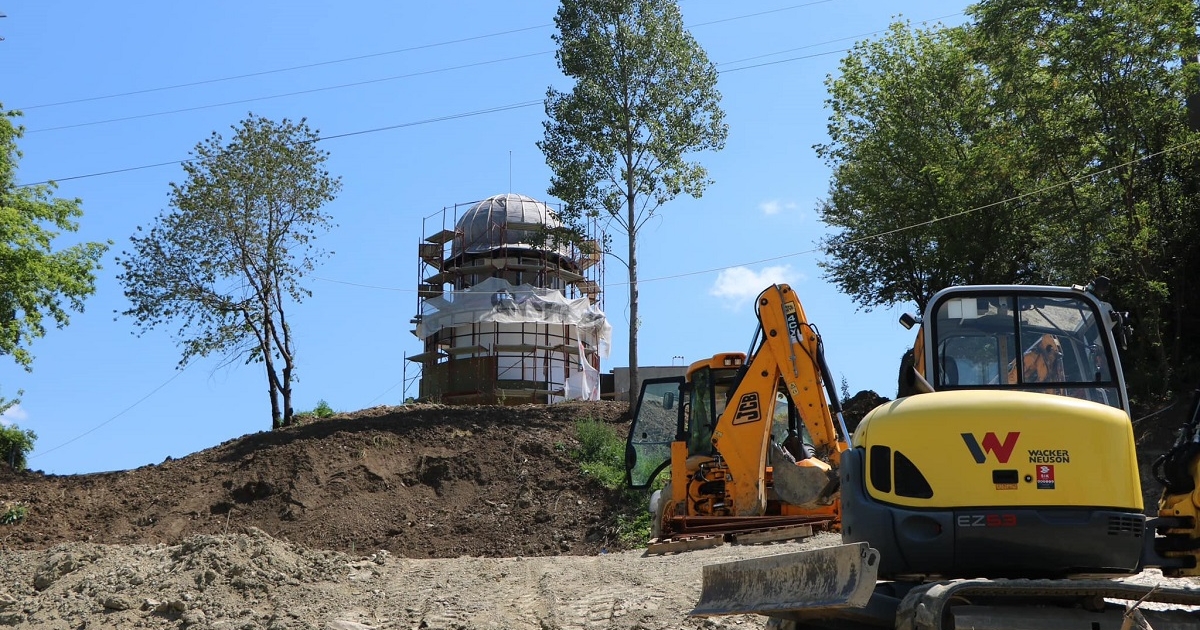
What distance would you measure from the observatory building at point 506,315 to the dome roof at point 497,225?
0.03 metres

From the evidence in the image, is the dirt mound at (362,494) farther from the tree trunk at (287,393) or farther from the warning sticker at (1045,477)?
the warning sticker at (1045,477)

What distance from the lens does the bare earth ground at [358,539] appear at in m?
12.5

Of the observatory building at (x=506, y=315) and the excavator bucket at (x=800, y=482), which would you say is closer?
the excavator bucket at (x=800, y=482)

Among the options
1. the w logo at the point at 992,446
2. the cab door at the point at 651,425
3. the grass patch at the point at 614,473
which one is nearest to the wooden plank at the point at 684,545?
the cab door at the point at 651,425

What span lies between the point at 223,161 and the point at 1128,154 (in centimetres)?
1901

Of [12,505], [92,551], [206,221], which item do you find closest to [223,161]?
[206,221]

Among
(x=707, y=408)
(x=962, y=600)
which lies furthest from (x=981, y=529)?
(x=707, y=408)

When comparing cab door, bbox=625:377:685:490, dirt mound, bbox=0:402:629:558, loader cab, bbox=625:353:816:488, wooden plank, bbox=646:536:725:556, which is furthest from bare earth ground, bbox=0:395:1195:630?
loader cab, bbox=625:353:816:488

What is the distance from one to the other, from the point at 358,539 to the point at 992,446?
15.9 metres

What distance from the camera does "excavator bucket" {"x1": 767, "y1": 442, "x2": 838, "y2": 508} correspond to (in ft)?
48.2

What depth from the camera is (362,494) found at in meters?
22.3

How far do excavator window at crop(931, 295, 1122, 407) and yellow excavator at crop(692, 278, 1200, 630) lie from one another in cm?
44

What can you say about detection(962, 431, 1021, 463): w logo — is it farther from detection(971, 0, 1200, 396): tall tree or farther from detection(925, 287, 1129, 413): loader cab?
detection(971, 0, 1200, 396): tall tree

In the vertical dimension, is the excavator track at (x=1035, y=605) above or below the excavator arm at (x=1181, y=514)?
below
